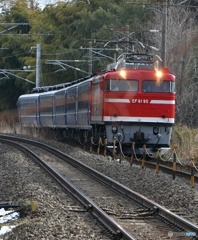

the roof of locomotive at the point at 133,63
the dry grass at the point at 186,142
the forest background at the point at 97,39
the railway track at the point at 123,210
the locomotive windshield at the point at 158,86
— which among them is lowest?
the railway track at the point at 123,210

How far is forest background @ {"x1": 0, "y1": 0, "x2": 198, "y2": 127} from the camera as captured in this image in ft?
132

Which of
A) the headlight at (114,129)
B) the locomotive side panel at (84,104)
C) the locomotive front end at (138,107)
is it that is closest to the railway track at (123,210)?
the headlight at (114,129)

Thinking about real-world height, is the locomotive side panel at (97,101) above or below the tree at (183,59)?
below

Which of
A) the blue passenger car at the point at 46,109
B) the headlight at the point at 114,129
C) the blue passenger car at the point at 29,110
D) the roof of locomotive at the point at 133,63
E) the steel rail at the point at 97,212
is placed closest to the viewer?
the steel rail at the point at 97,212

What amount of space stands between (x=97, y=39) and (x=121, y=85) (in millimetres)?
26074

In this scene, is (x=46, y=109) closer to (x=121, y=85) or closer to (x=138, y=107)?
(x=121, y=85)

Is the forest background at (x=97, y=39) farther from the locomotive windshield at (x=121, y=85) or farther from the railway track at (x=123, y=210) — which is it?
the railway track at (x=123, y=210)

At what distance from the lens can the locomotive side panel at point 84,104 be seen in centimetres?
2784

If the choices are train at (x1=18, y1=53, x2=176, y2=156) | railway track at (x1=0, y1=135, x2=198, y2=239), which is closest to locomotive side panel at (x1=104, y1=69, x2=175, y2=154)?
train at (x1=18, y1=53, x2=176, y2=156)

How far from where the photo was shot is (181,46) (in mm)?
41438

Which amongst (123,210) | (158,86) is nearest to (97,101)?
(158,86)

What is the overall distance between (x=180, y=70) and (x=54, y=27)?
827 inches

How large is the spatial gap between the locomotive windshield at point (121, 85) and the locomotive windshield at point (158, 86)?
13.1 inches

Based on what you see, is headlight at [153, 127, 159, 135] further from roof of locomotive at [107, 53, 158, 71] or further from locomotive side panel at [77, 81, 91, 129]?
locomotive side panel at [77, 81, 91, 129]
